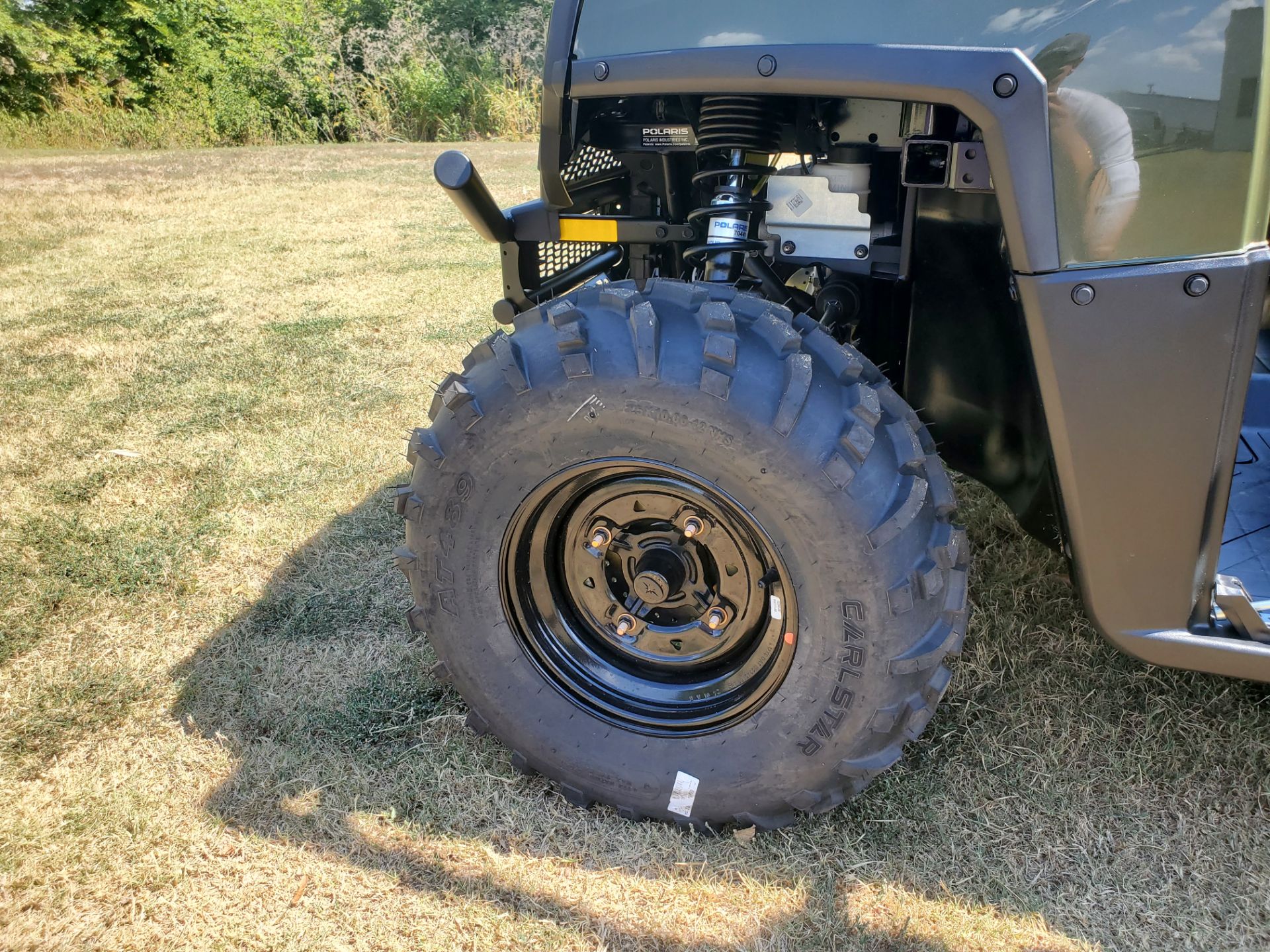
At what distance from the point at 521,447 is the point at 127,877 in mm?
1300

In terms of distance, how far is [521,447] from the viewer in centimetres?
186

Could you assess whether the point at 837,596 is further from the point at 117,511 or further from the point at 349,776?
the point at 117,511

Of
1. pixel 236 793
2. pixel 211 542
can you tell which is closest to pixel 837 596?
pixel 236 793

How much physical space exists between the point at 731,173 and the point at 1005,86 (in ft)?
2.36

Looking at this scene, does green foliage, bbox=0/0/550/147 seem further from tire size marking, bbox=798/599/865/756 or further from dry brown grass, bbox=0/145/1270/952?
tire size marking, bbox=798/599/865/756

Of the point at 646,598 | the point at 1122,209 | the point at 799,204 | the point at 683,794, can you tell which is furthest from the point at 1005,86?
the point at 683,794

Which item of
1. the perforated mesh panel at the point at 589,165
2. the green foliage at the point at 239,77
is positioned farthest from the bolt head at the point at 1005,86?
the green foliage at the point at 239,77

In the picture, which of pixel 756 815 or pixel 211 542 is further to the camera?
pixel 211 542

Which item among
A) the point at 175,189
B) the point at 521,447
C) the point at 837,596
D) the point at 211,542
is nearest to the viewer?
the point at 837,596

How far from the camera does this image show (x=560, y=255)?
2818 millimetres

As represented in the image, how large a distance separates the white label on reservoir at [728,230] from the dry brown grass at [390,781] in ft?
4.37

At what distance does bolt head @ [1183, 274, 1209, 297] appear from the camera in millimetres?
1445

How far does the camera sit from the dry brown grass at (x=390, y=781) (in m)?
1.88

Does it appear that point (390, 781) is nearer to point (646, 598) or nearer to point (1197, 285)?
point (646, 598)
